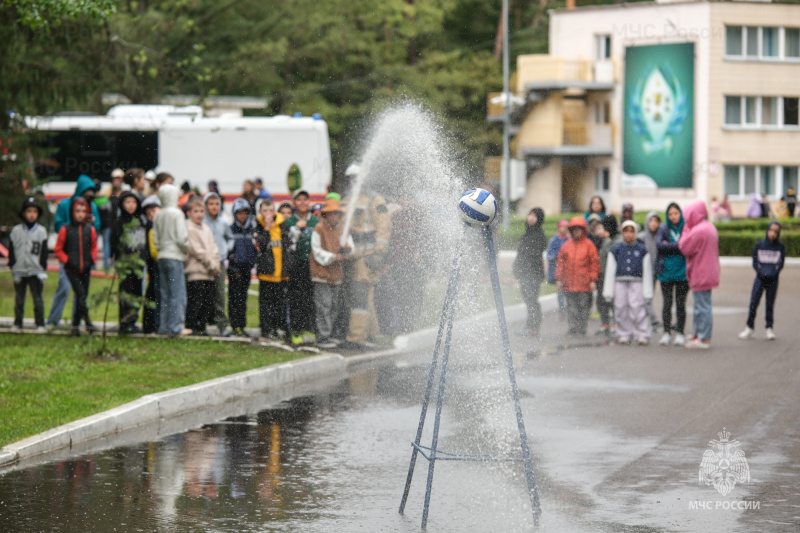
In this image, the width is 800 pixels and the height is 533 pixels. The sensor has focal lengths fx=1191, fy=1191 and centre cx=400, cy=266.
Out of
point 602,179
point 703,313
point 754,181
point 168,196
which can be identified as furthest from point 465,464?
point 602,179

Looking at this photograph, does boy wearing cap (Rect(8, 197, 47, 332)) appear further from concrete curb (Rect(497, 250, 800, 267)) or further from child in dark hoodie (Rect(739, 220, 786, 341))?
concrete curb (Rect(497, 250, 800, 267))

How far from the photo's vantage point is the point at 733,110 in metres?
54.5

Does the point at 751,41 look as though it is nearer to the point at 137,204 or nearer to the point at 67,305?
the point at 67,305

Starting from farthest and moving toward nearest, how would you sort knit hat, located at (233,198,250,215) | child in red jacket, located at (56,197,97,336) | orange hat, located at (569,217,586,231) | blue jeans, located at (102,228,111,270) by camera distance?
blue jeans, located at (102,228,111,270)
orange hat, located at (569,217,586,231)
knit hat, located at (233,198,250,215)
child in red jacket, located at (56,197,97,336)

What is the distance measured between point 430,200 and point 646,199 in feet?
129

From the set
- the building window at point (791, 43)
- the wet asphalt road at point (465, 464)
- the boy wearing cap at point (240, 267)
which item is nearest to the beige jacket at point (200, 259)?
the boy wearing cap at point (240, 267)

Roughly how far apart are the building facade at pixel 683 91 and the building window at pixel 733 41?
5 cm

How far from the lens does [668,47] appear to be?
5403 cm

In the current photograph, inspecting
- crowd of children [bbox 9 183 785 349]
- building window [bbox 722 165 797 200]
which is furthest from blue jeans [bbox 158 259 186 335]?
building window [bbox 722 165 797 200]

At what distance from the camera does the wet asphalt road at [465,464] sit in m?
7.50

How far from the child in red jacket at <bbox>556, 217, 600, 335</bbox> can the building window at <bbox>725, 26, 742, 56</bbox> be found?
129 feet

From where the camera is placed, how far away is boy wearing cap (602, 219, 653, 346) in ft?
55.4

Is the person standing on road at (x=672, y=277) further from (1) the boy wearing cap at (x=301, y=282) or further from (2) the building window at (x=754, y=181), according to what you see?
(2) the building window at (x=754, y=181)

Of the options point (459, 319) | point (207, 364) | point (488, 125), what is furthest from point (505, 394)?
point (488, 125)
